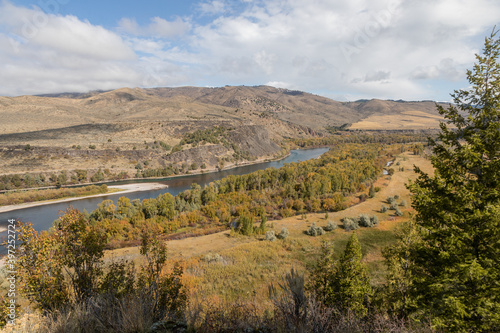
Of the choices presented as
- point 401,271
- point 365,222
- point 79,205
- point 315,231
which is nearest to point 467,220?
point 401,271

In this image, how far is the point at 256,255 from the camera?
32406 mm

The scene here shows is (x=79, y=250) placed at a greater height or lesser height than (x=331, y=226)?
greater

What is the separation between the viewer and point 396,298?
13.9 metres

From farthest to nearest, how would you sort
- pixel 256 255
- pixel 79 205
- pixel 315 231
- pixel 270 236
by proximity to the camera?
pixel 79 205
pixel 315 231
pixel 270 236
pixel 256 255

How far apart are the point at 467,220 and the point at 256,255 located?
27373 millimetres

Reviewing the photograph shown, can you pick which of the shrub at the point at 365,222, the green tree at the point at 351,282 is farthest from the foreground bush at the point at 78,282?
the shrub at the point at 365,222

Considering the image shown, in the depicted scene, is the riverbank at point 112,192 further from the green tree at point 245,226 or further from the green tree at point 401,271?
the green tree at point 401,271

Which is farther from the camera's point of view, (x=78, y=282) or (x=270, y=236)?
(x=270, y=236)

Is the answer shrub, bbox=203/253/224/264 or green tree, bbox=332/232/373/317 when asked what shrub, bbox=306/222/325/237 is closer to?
shrub, bbox=203/253/224/264

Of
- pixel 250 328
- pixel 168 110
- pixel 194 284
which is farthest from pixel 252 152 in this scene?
pixel 250 328

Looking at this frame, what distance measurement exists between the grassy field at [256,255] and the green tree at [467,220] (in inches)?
339

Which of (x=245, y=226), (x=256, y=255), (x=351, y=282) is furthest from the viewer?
(x=245, y=226)

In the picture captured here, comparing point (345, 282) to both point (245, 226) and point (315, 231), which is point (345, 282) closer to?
point (315, 231)

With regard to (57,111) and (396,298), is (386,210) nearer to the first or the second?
(396,298)
